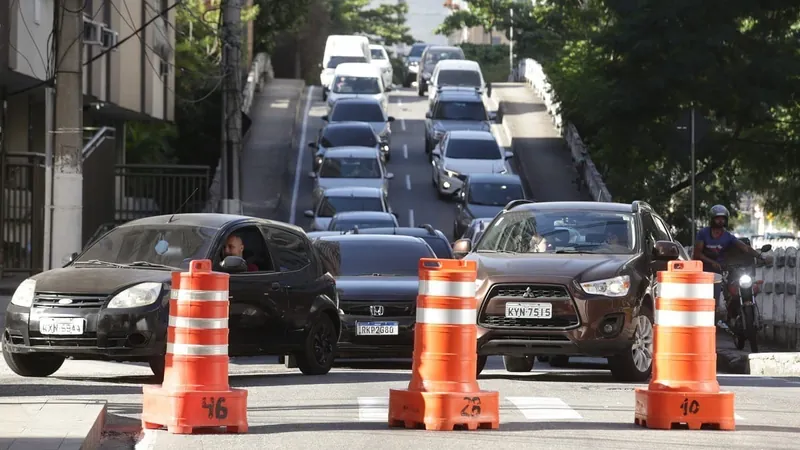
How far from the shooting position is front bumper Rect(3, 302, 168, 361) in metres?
14.8

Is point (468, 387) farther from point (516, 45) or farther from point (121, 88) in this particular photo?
point (516, 45)

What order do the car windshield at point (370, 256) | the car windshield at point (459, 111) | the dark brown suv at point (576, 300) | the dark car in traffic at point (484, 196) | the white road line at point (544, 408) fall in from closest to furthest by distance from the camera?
the white road line at point (544, 408)
the dark brown suv at point (576, 300)
the car windshield at point (370, 256)
the dark car in traffic at point (484, 196)
the car windshield at point (459, 111)

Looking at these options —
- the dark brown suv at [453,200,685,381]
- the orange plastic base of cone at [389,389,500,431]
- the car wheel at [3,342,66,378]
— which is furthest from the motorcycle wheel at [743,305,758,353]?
the orange plastic base of cone at [389,389,500,431]

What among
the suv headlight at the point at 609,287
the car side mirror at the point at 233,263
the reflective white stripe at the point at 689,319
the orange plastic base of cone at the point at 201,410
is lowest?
the orange plastic base of cone at the point at 201,410

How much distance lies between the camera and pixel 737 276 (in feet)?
69.6

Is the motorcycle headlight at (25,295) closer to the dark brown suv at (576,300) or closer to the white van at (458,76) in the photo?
the dark brown suv at (576,300)

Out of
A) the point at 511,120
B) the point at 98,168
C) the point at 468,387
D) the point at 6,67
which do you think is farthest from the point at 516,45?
the point at 468,387

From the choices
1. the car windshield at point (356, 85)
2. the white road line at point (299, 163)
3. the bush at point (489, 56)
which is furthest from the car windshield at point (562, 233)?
the bush at point (489, 56)

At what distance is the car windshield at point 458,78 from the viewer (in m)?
62.0

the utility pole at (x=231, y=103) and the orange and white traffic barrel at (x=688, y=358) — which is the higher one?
the utility pole at (x=231, y=103)

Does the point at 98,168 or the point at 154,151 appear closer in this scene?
the point at 98,168

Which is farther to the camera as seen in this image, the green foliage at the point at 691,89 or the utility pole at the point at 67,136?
the green foliage at the point at 691,89

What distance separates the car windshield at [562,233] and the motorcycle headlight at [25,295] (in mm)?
4488

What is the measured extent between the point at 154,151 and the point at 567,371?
33.7 meters
